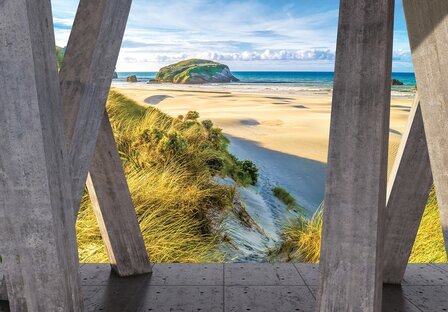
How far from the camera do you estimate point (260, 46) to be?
1957 inches

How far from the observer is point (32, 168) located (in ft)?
5.34

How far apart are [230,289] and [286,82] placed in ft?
151

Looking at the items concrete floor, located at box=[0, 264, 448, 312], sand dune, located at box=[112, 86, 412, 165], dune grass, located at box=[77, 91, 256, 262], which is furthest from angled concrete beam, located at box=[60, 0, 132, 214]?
sand dune, located at box=[112, 86, 412, 165]

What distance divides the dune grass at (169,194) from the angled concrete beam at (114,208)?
134 cm

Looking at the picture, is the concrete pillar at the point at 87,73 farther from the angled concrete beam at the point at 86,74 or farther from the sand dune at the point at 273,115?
the sand dune at the point at 273,115

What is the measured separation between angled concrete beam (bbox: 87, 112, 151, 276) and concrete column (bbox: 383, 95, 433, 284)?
5.90 feet

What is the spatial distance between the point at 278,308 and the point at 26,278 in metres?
1.76

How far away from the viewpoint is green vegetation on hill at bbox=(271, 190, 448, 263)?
565 cm

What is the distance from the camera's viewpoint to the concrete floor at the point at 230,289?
3.05 meters

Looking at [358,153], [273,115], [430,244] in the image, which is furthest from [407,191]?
[273,115]

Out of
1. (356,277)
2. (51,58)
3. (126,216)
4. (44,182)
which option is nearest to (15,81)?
(51,58)

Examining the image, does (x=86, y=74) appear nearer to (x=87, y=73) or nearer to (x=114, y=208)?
(x=87, y=73)

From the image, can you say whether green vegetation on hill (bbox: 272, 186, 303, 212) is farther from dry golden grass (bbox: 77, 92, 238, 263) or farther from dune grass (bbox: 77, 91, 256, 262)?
dry golden grass (bbox: 77, 92, 238, 263)

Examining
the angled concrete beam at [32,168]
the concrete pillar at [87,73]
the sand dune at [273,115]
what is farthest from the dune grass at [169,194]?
the sand dune at [273,115]
